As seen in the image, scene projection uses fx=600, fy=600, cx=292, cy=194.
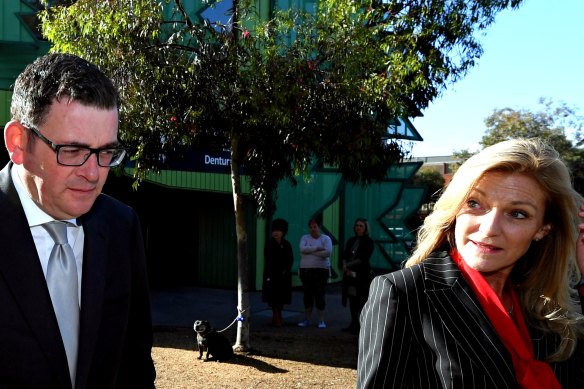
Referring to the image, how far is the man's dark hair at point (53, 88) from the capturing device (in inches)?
69.1

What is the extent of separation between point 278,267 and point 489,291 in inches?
325

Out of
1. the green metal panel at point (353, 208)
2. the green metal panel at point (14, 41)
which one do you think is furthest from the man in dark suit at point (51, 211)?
the green metal panel at point (353, 208)

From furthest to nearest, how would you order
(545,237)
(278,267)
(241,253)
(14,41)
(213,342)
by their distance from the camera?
(14,41) → (278,267) → (241,253) → (213,342) → (545,237)

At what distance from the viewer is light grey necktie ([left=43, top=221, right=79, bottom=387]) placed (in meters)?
1.89

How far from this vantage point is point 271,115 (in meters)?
6.68

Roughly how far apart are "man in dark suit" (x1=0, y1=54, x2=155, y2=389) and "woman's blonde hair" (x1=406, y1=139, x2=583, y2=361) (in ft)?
3.95

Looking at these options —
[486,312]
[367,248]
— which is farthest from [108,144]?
[367,248]

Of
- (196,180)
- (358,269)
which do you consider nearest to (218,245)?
(196,180)

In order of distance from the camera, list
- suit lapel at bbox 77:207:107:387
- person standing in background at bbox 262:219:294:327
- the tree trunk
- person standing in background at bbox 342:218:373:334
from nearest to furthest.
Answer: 1. suit lapel at bbox 77:207:107:387
2. the tree trunk
3. person standing in background at bbox 342:218:373:334
4. person standing in background at bbox 262:219:294:327

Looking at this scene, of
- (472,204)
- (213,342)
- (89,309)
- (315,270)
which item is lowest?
(213,342)

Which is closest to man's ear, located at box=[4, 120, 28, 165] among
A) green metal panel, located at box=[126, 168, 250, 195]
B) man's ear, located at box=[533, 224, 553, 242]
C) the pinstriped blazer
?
the pinstriped blazer

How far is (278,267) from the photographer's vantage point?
10.3 meters

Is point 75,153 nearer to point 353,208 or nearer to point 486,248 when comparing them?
point 486,248

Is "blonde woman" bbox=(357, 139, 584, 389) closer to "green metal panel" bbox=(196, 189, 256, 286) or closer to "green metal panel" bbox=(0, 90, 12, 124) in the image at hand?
"green metal panel" bbox=(0, 90, 12, 124)
